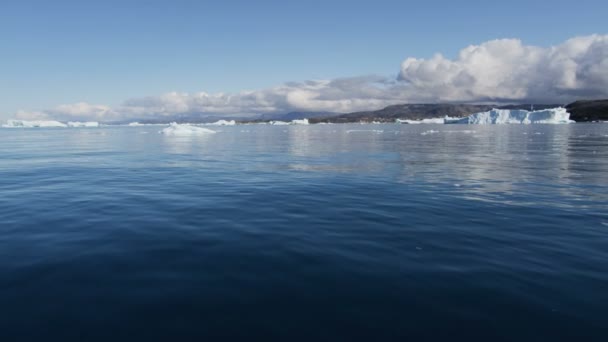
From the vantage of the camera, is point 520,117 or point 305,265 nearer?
point 305,265

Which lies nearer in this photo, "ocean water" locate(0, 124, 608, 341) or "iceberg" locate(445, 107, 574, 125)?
"ocean water" locate(0, 124, 608, 341)

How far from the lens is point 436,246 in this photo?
8.45 metres

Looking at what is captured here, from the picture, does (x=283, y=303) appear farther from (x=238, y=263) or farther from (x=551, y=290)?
(x=551, y=290)

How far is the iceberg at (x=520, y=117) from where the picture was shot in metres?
141

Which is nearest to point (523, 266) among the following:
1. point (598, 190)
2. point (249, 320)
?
point (249, 320)

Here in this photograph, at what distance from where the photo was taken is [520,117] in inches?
5935

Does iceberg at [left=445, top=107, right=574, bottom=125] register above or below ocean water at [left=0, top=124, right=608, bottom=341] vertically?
above

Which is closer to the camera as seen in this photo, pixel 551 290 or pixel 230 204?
pixel 551 290

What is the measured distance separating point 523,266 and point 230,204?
922cm

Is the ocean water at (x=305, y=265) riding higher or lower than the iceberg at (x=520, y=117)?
lower

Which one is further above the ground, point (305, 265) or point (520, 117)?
point (520, 117)

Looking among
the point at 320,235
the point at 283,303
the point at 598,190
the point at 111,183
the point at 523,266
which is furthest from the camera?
the point at 111,183

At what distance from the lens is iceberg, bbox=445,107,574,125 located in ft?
462

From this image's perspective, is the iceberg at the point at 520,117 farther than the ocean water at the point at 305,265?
Yes
